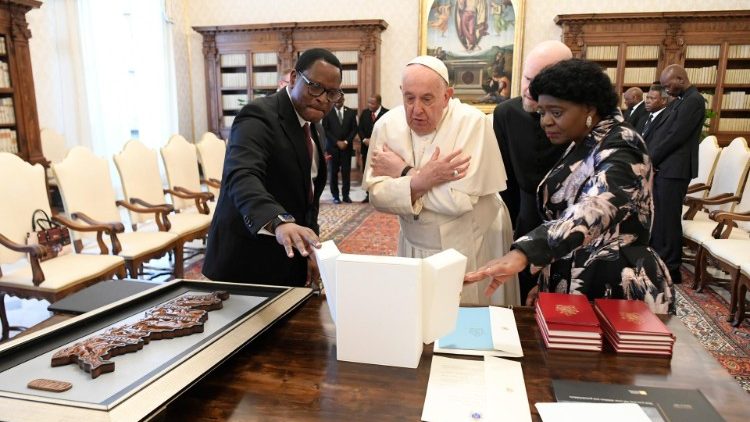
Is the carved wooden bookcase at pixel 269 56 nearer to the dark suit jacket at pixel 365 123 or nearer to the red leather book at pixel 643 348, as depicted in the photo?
the dark suit jacket at pixel 365 123

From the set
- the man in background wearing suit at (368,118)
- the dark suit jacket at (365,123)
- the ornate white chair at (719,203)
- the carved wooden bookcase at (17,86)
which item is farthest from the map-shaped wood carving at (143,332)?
the dark suit jacket at (365,123)

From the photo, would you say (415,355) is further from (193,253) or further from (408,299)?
(193,253)

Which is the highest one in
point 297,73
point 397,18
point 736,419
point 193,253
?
point 397,18

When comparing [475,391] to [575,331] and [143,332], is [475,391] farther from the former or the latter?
[143,332]

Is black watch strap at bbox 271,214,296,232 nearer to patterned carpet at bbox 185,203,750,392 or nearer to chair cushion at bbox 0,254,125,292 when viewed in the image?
chair cushion at bbox 0,254,125,292

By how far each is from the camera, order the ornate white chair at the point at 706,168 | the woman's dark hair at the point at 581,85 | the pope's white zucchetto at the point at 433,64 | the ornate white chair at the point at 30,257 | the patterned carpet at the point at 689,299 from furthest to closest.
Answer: the ornate white chair at the point at 706,168
the patterned carpet at the point at 689,299
the ornate white chair at the point at 30,257
the pope's white zucchetto at the point at 433,64
the woman's dark hair at the point at 581,85

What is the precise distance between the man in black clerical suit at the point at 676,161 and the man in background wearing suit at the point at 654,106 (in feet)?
0.82

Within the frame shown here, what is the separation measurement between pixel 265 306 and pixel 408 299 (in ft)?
1.50

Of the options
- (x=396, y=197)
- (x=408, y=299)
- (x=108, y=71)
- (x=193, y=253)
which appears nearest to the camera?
(x=408, y=299)

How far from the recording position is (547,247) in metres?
1.41

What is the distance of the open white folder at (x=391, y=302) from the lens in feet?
3.74

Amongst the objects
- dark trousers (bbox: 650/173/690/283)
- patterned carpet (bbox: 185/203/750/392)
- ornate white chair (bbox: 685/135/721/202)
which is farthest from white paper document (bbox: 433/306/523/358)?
ornate white chair (bbox: 685/135/721/202)

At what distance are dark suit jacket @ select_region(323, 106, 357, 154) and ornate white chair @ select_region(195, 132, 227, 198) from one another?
8.23 feet

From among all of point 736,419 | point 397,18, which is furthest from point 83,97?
point 736,419
